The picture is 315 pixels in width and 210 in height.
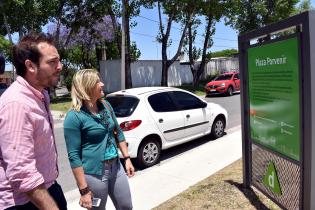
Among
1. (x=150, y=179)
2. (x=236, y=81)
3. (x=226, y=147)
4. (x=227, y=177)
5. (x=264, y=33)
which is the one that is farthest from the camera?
(x=236, y=81)

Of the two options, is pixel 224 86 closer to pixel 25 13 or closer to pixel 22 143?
pixel 25 13

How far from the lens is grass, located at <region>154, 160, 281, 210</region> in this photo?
183 inches

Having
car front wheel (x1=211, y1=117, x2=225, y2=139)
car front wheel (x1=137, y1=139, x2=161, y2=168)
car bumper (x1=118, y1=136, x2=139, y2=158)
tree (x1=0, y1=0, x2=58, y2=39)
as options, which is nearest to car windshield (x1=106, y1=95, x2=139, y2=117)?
car bumper (x1=118, y1=136, x2=139, y2=158)

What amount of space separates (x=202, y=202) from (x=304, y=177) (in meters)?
1.62

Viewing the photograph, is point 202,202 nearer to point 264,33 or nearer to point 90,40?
point 264,33

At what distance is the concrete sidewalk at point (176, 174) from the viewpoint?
545 cm

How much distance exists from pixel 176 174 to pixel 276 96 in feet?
10.0

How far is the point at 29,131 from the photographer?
6.91 ft

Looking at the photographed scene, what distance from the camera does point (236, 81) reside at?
2323 cm

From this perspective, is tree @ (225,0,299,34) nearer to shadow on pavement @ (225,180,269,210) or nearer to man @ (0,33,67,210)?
shadow on pavement @ (225,180,269,210)

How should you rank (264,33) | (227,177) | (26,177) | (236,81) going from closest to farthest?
1. (26,177)
2. (264,33)
3. (227,177)
4. (236,81)

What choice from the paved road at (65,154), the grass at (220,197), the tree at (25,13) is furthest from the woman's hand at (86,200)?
the tree at (25,13)

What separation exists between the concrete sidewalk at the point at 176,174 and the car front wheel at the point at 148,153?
Result: 0.20 metres

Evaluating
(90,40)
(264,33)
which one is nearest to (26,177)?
(264,33)
